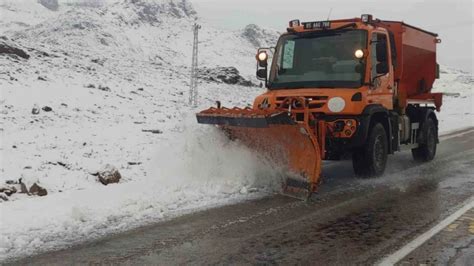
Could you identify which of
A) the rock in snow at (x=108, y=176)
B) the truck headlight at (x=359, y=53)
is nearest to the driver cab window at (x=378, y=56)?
the truck headlight at (x=359, y=53)

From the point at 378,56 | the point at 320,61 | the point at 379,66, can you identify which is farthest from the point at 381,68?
the point at 320,61

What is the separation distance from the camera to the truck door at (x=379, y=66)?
8336 mm

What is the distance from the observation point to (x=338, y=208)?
21.4 ft

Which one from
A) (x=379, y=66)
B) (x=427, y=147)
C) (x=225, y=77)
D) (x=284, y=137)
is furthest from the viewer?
(x=225, y=77)

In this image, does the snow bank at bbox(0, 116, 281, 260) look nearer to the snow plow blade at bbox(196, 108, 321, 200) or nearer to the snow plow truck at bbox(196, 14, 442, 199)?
the snow plow blade at bbox(196, 108, 321, 200)

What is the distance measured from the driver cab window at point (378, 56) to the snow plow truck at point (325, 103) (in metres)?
0.02

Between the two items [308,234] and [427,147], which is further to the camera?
[427,147]

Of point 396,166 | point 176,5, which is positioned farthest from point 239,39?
point 396,166

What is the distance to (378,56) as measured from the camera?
8.43m

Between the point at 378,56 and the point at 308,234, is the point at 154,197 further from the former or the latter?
the point at 378,56

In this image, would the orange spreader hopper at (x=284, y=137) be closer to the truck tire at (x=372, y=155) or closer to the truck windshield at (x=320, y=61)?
the truck windshield at (x=320, y=61)

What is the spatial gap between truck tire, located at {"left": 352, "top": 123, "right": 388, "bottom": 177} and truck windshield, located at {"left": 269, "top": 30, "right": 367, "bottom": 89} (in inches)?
37.7

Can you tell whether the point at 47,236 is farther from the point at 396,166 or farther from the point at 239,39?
the point at 239,39

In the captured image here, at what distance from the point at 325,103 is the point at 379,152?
160 cm
